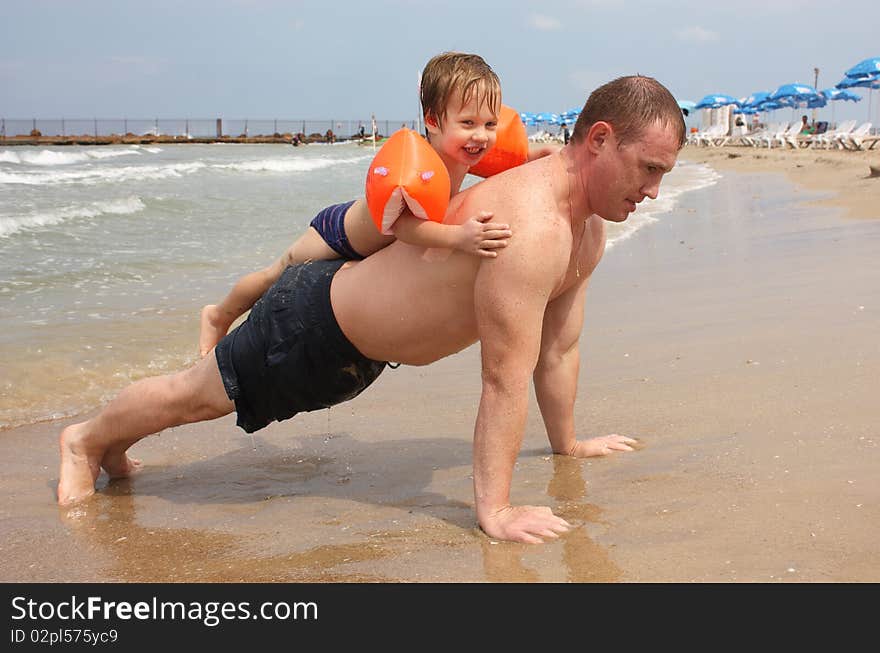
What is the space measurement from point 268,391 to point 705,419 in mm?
1815

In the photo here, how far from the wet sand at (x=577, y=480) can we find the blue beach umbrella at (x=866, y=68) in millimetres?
32025

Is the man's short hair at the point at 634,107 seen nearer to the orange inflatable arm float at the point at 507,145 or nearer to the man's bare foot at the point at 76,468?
the orange inflatable arm float at the point at 507,145

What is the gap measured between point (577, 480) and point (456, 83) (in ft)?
4.93

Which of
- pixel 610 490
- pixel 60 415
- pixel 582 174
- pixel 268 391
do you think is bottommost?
pixel 60 415

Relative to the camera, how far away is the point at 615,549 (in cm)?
279

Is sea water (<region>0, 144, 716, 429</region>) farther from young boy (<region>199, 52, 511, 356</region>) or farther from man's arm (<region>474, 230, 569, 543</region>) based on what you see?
man's arm (<region>474, 230, 569, 543</region>)

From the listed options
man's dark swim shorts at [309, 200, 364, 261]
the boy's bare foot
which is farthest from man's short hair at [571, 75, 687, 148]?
the boy's bare foot

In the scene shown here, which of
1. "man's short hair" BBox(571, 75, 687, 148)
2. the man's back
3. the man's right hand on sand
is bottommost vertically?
the man's right hand on sand

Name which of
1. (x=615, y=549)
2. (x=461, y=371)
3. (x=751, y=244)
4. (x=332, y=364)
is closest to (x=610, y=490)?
(x=615, y=549)

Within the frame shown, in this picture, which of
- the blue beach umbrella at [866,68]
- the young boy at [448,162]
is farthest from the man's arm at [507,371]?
the blue beach umbrella at [866,68]

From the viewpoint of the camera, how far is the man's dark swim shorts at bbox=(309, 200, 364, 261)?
349 centimetres

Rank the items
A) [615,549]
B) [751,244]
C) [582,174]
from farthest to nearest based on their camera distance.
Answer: [751,244], [582,174], [615,549]

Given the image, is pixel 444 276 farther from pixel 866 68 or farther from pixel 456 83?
pixel 866 68
